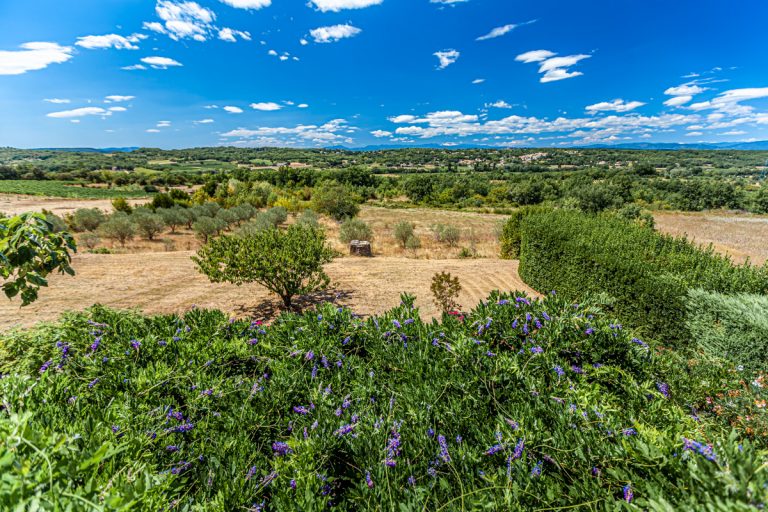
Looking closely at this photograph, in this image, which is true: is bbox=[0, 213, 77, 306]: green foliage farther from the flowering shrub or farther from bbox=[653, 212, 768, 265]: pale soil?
bbox=[653, 212, 768, 265]: pale soil

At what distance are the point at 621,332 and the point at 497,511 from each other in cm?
188

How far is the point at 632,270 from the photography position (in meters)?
6.81

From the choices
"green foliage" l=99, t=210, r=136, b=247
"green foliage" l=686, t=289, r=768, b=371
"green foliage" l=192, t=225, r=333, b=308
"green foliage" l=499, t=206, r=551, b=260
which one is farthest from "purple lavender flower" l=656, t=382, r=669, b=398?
"green foliage" l=99, t=210, r=136, b=247

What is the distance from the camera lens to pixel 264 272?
23.5 ft

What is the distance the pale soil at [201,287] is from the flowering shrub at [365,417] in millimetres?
5115

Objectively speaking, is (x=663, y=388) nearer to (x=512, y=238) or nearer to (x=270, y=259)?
(x=270, y=259)

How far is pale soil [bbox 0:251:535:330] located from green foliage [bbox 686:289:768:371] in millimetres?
4032

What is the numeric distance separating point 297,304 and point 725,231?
1419 inches

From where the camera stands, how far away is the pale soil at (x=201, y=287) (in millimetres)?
7879

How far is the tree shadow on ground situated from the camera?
7826mm

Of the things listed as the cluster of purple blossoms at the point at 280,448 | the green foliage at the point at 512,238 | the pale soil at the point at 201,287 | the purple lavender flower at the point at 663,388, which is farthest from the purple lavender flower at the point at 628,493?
the green foliage at the point at 512,238

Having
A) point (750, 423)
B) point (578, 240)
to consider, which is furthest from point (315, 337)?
point (578, 240)

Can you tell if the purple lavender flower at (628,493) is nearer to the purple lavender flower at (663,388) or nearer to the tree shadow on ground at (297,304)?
the purple lavender flower at (663,388)

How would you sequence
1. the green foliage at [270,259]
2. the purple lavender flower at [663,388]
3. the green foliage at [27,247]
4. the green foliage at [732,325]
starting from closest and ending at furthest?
1. the green foliage at [27,247]
2. the purple lavender flower at [663,388]
3. the green foliage at [732,325]
4. the green foliage at [270,259]
